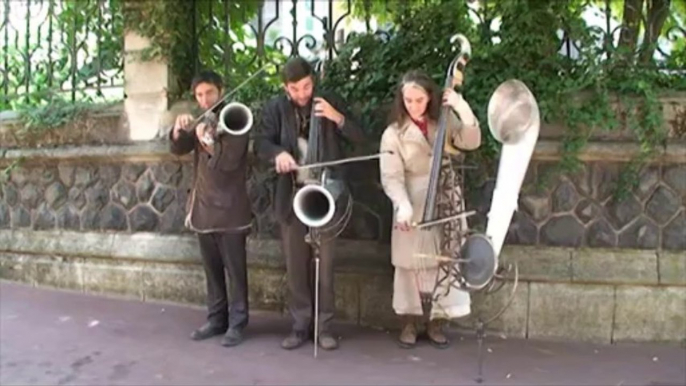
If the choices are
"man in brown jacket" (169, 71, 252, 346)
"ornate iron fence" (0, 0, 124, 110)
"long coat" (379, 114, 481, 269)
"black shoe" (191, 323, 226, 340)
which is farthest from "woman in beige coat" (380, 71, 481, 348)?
"ornate iron fence" (0, 0, 124, 110)

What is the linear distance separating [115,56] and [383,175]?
3.25 meters

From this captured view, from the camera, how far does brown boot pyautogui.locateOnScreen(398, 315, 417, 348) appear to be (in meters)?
4.71

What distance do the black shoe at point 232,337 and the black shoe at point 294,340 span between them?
30 cm

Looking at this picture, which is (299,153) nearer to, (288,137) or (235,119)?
(288,137)

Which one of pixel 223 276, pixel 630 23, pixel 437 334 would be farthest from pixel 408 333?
pixel 630 23

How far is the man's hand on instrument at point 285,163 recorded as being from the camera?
4.34 metres

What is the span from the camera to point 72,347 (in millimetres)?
4773

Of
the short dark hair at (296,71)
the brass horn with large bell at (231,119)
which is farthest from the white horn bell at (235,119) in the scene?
the short dark hair at (296,71)

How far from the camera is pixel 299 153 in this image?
4.60m

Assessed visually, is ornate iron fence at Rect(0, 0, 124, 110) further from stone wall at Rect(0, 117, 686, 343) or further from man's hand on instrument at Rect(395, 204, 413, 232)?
man's hand on instrument at Rect(395, 204, 413, 232)

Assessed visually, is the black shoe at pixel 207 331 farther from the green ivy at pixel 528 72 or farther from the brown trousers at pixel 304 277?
the green ivy at pixel 528 72

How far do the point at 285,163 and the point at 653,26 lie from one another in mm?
3020

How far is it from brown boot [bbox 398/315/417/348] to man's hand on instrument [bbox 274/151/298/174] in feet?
4.36

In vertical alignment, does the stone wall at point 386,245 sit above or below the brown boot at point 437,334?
above
